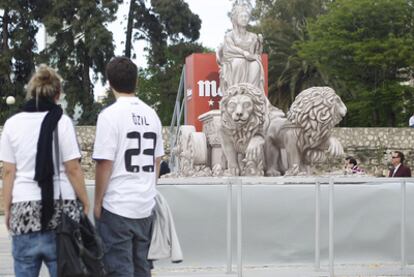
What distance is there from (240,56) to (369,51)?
115ft

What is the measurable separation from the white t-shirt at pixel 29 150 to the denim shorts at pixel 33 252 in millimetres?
223

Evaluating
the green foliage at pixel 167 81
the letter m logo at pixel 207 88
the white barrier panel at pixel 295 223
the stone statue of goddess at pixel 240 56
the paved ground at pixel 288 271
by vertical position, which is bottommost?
the paved ground at pixel 288 271

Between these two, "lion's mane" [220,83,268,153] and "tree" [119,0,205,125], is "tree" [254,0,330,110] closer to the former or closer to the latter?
"tree" [119,0,205,125]

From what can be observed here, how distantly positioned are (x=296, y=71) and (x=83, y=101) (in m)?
12.0

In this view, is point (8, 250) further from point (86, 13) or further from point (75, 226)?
point (86, 13)

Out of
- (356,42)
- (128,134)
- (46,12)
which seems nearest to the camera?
(128,134)

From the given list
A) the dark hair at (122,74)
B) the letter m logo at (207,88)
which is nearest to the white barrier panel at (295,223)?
the dark hair at (122,74)

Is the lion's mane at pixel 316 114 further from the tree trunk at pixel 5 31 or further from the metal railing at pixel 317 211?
the tree trunk at pixel 5 31

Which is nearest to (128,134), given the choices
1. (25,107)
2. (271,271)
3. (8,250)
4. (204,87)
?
(25,107)

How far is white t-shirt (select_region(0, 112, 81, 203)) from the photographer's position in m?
6.55

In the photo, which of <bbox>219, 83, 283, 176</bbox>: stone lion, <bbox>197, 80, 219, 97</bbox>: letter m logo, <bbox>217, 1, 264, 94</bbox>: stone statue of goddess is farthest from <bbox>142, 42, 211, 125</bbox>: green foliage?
<bbox>219, 83, 283, 176</bbox>: stone lion

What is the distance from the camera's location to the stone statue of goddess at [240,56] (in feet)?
71.0

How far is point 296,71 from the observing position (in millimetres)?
61781

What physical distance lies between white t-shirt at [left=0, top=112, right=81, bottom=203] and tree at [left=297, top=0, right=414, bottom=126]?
49.7 m
